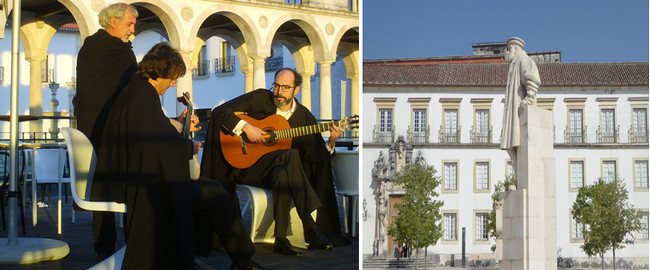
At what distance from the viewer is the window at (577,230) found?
31.9 ft

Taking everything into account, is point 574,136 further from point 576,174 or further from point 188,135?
point 188,135

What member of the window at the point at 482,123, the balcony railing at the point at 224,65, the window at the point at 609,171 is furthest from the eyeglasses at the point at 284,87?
the balcony railing at the point at 224,65

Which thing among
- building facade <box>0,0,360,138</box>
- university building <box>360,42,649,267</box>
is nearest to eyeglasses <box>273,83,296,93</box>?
A: university building <box>360,42,649,267</box>

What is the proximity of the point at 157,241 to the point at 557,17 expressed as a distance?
733 centimetres

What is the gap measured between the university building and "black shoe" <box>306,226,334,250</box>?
179 inches

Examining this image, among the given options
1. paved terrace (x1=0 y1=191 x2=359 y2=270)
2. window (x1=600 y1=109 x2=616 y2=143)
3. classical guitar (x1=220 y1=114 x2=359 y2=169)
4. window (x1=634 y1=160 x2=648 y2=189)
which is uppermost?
window (x1=600 y1=109 x2=616 y2=143)

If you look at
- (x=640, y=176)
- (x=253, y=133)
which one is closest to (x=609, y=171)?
(x=640, y=176)

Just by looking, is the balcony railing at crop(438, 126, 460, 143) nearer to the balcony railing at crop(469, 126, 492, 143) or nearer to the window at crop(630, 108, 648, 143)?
the balcony railing at crop(469, 126, 492, 143)

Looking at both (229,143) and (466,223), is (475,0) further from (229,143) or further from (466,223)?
(229,143)

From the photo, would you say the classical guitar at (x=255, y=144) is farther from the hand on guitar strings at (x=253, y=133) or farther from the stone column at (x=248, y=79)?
the stone column at (x=248, y=79)

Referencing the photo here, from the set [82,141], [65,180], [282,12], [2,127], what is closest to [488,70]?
[282,12]

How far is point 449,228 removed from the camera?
10008 millimetres

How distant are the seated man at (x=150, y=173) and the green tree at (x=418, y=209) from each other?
6.03 meters

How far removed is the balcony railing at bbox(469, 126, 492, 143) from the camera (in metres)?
10.6
